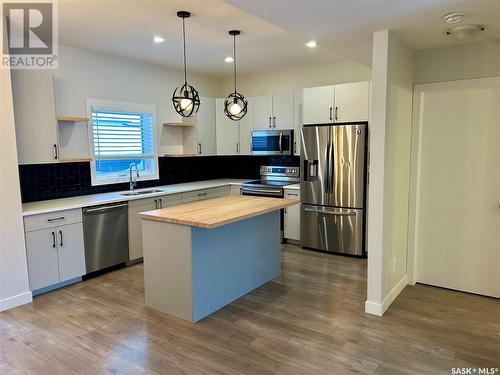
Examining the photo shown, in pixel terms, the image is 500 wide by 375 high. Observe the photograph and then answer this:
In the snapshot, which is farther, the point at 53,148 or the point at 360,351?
the point at 53,148

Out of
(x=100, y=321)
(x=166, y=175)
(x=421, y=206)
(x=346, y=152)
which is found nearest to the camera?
(x=100, y=321)

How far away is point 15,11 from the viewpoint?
3.24 m

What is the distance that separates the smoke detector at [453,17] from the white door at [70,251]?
13.0 feet

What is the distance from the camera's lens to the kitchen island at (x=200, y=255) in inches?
120

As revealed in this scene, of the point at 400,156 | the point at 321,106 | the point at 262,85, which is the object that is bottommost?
the point at 400,156

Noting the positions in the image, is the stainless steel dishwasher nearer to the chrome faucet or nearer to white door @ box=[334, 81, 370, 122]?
the chrome faucet

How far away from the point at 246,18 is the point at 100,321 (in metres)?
3.07

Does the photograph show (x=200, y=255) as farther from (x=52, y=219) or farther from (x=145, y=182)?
(x=145, y=182)

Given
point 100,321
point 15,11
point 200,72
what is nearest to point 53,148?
point 15,11

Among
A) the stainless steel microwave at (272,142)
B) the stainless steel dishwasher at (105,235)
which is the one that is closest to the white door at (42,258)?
→ the stainless steel dishwasher at (105,235)

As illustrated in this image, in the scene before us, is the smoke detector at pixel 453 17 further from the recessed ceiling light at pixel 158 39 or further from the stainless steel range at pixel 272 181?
the stainless steel range at pixel 272 181

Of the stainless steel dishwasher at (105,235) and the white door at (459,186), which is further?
the stainless steel dishwasher at (105,235)

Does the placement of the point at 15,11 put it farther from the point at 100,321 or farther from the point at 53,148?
the point at 100,321

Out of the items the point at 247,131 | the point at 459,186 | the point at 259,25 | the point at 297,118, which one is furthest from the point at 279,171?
the point at 459,186
